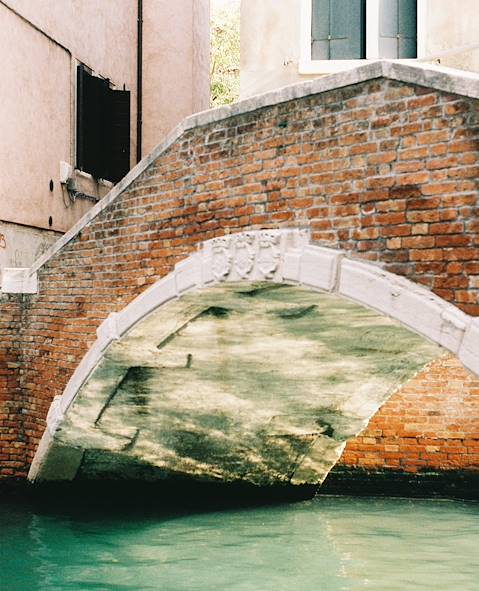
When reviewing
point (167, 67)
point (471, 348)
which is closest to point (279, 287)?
point (471, 348)

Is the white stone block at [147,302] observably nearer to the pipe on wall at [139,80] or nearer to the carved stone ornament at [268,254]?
the carved stone ornament at [268,254]

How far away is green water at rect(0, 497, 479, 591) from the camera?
21.4ft

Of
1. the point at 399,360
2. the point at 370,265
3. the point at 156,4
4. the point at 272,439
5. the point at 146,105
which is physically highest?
the point at 156,4

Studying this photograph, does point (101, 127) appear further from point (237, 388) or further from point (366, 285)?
point (366, 285)

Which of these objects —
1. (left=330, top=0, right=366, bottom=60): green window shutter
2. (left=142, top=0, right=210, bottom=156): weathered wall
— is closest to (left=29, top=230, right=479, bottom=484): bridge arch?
(left=330, top=0, right=366, bottom=60): green window shutter

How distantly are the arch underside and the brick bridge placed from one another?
0.07 ft

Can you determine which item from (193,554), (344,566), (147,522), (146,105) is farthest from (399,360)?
(146,105)

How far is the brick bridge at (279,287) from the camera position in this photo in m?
4.47

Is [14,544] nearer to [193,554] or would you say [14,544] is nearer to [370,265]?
[193,554]

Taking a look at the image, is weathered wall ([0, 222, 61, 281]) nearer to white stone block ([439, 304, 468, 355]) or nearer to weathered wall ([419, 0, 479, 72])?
Result: weathered wall ([419, 0, 479, 72])

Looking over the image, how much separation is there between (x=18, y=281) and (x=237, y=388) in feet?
6.42

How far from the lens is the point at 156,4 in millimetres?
11898

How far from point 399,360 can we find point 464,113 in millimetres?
2737

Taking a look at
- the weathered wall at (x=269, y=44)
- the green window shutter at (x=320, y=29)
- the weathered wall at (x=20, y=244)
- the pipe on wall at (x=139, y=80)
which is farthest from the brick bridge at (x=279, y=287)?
the pipe on wall at (x=139, y=80)
